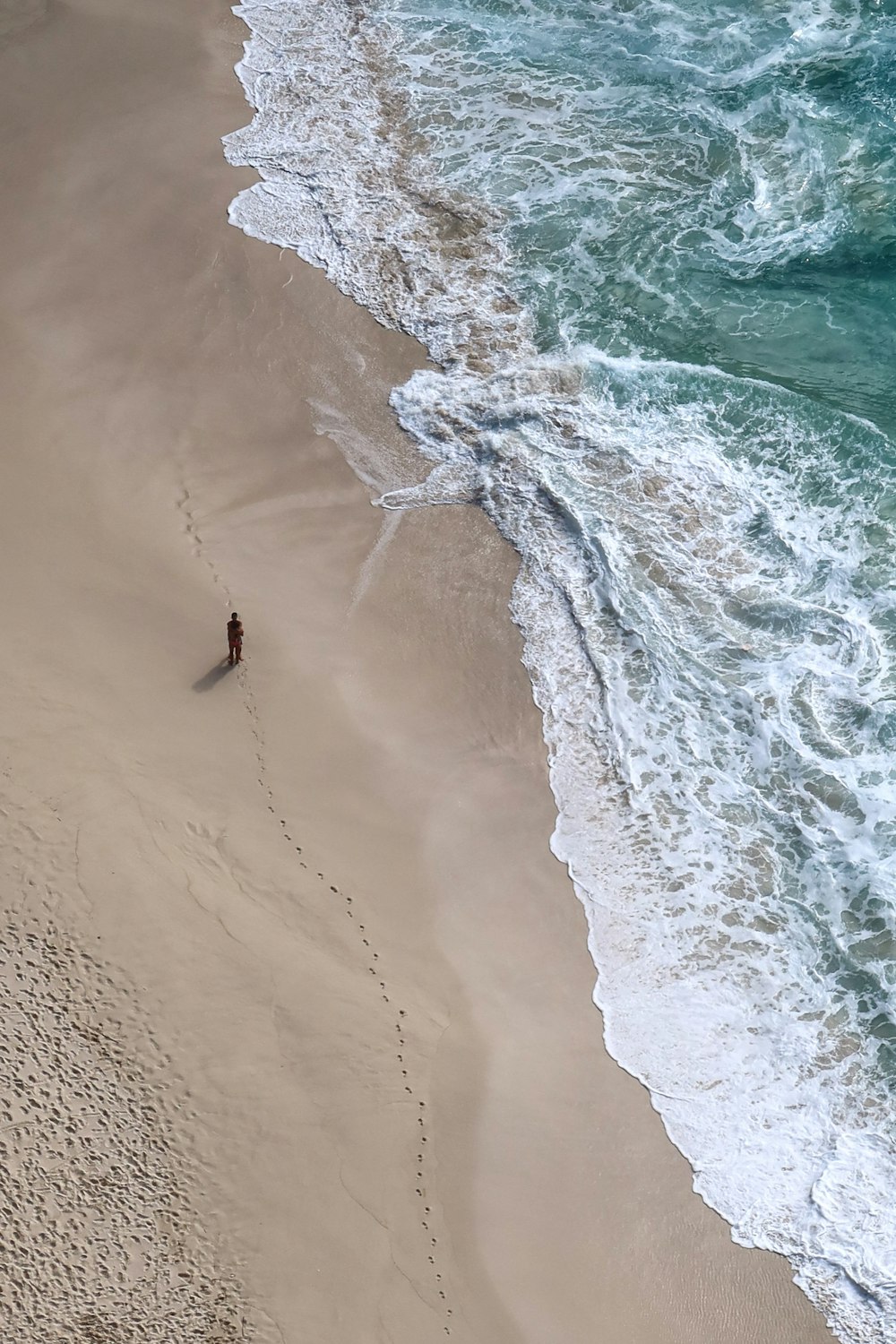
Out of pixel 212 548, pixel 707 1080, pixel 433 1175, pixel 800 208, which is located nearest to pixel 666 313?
pixel 800 208

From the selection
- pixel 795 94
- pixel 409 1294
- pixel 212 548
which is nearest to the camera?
pixel 409 1294

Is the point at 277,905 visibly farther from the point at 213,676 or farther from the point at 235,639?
the point at 235,639

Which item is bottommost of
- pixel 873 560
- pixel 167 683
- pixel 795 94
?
pixel 167 683

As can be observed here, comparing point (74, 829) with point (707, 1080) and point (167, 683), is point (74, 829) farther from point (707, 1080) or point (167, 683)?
point (707, 1080)

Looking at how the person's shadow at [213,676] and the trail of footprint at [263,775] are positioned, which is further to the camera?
the person's shadow at [213,676]

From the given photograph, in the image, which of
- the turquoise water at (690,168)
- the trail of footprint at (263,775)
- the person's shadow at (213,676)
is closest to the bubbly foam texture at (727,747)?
the turquoise water at (690,168)

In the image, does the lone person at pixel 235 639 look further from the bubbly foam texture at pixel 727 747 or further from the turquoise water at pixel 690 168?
the turquoise water at pixel 690 168
